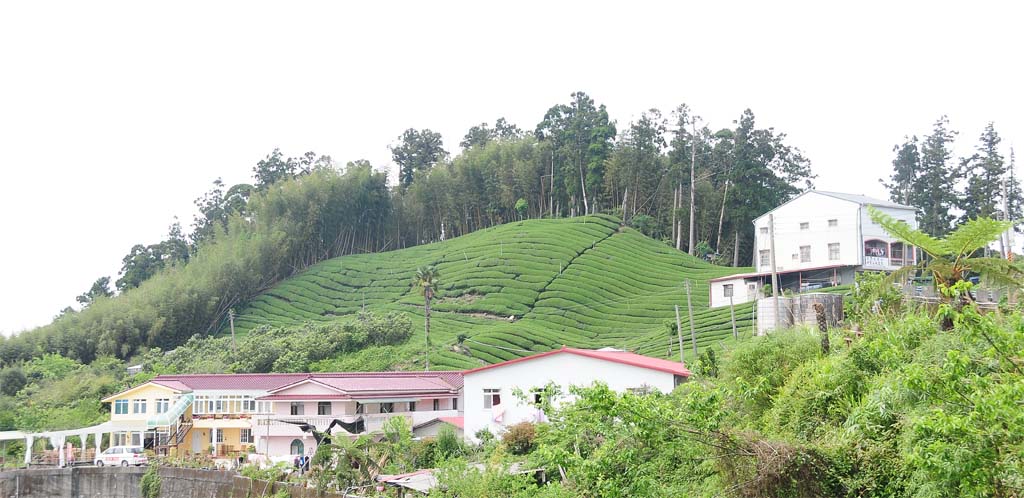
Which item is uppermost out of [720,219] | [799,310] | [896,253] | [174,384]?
[720,219]

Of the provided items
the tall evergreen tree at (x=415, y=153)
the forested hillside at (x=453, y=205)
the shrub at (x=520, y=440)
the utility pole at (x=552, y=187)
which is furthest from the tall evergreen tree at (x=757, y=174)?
the shrub at (x=520, y=440)

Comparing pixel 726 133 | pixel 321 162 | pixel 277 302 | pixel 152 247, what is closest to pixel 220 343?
pixel 277 302

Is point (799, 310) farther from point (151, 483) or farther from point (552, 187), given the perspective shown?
point (552, 187)

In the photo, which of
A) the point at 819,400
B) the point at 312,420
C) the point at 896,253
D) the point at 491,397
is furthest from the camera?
the point at 896,253

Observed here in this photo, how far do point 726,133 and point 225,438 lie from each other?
55.9 metres

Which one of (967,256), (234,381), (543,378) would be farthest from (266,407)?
(967,256)

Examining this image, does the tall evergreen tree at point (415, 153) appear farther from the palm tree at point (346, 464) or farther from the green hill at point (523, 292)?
the palm tree at point (346, 464)

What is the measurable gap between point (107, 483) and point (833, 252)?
1628 inches

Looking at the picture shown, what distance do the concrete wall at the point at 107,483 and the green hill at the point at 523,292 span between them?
61.6 feet

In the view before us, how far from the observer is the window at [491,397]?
31719 mm

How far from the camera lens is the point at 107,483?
35.2 m

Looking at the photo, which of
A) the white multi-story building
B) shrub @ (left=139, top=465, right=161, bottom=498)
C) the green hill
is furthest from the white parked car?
the white multi-story building

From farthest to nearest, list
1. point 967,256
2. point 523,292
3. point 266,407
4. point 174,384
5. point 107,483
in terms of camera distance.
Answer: point 523,292 → point 174,384 → point 266,407 → point 107,483 → point 967,256

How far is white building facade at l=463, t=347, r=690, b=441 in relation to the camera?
2781 cm
